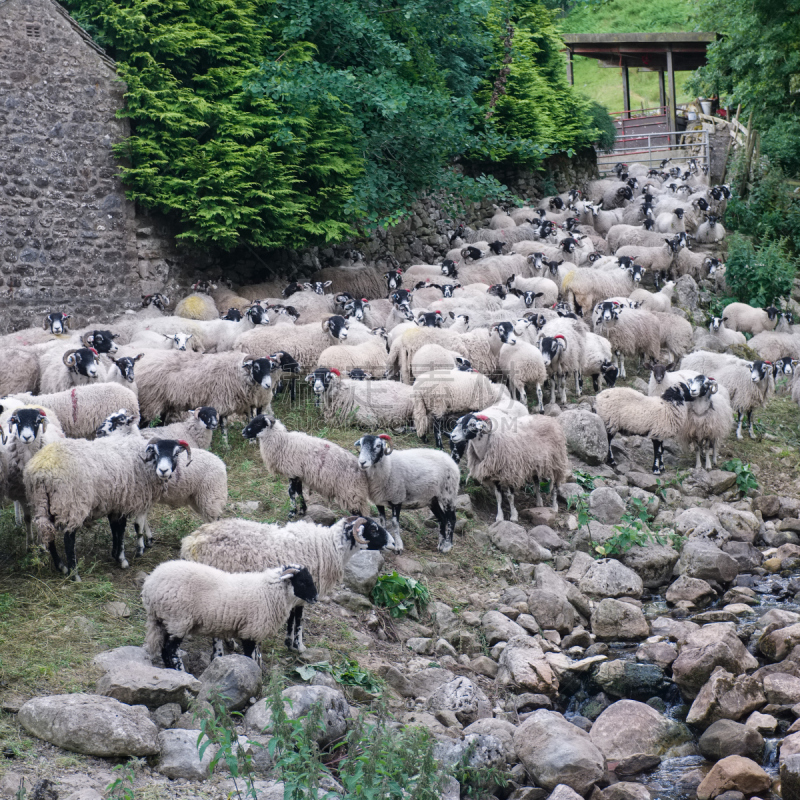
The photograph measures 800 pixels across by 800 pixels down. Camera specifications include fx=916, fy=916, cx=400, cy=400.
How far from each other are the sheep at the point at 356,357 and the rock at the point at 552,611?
4.59 meters

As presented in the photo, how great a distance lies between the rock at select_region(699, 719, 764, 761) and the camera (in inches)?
254

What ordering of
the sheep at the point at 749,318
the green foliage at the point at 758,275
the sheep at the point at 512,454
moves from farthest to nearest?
the green foliage at the point at 758,275, the sheep at the point at 749,318, the sheep at the point at 512,454

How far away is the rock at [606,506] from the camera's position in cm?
1051

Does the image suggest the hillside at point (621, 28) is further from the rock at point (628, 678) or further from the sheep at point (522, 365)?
the rock at point (628, 678)

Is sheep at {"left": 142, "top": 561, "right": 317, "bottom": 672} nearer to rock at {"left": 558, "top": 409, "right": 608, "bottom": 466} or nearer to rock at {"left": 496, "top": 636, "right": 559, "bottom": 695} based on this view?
rock at {"left": 496, "top": 636, "right": 559, "bottom": 695}

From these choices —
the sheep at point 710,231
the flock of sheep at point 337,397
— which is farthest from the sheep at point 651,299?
the sheep at point 710,231

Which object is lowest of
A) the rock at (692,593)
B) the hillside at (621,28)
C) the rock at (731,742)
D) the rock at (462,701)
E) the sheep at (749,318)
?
the rock at (731,742)

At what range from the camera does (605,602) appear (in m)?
8.48

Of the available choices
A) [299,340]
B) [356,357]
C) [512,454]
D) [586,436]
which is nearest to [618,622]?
[512,454]

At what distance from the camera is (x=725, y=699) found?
274 inches

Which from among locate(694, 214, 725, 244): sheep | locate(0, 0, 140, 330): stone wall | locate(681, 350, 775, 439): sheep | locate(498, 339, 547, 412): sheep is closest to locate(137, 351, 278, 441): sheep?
locate(498, 339, 547, 412): sheep

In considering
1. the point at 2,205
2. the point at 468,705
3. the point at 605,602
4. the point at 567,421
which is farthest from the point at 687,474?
the point at 2,205

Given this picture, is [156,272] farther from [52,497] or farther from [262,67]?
[52,497]

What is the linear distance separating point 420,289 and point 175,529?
31.3ft
